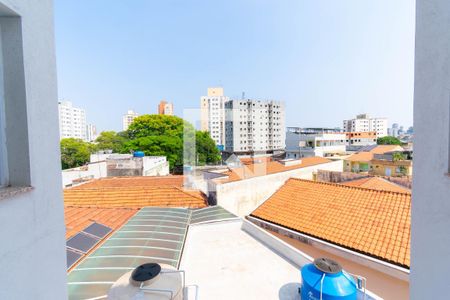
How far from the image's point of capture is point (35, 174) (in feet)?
6.04

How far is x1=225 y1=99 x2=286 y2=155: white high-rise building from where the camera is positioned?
5941cm

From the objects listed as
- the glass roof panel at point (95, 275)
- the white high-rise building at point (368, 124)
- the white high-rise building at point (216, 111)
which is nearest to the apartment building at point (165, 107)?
the white high-rise building at point (216, 111)

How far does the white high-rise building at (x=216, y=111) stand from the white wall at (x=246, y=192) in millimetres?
47171

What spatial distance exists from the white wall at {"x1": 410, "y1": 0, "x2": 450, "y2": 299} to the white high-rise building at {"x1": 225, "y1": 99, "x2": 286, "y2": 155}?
55.2m

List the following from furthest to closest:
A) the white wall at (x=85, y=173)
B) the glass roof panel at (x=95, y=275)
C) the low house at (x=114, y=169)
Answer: the low house at (x=114, y=169), the white wall at (x=85, y=173), the glass roof panel at (x=95, y=275)

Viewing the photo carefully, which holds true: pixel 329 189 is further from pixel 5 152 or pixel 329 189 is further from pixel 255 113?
pixel 255 113

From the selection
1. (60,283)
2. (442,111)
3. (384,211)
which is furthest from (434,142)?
(384,211)

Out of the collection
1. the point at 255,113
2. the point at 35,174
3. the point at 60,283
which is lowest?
the point at 60,283

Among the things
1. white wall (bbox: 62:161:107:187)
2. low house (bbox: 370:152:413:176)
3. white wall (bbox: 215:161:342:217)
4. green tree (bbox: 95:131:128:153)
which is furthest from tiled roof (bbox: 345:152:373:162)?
green tree (bbox: 95:131:128:153)

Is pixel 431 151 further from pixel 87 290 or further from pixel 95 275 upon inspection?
pixel 95 275

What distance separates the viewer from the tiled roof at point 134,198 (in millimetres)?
11367

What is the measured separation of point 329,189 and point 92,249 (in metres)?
9.86

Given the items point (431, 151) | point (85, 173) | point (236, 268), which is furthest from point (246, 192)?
point (85, 173)

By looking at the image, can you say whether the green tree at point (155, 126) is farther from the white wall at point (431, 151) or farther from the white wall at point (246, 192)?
the white wall at point (431, 151)
